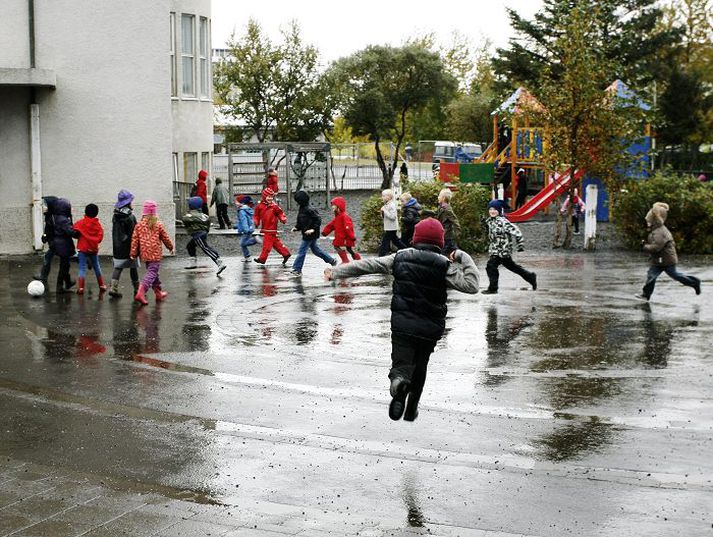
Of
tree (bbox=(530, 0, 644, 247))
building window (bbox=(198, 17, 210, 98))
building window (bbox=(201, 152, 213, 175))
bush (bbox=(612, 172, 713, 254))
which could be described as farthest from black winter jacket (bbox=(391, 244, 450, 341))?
building window (bbox=(201, 152, 213, 175))

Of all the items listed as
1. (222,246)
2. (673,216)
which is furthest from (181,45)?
(673,216)

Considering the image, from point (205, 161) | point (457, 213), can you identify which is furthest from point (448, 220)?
point (205, 161)

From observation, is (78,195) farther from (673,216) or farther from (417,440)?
(417,440)

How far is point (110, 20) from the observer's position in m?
22.6

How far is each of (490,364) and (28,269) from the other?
11.6m

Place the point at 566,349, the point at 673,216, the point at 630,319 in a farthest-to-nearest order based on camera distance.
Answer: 1. the point at 673,216
2. the point at 630,319
3. the point at 566,349

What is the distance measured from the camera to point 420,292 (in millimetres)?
8883

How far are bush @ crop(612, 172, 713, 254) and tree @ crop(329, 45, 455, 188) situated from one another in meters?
22.2

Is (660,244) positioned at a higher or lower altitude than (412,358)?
higher

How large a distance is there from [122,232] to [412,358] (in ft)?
30.8

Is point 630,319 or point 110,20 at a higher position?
point 110,20

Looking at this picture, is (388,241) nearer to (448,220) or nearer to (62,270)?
(448,220)

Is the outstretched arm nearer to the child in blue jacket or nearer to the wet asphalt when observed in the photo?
the wet asphalt

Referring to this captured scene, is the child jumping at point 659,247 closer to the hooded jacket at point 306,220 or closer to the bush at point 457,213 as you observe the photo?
the hooded jacket at point 306,220
